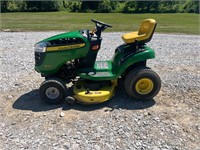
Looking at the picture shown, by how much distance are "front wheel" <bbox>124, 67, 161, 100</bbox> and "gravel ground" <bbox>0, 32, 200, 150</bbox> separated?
155mm

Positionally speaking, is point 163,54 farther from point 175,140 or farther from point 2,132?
point 2,132

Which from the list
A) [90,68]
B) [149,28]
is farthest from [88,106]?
[149,28]

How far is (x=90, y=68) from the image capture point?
15.8 feet

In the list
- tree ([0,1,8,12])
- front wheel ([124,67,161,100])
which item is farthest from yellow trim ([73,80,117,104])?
tree ([0,1,8,12])

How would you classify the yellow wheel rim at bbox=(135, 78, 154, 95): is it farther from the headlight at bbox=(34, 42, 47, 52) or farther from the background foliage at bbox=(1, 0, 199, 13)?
the background foliage at bbox=(1, 0, 199, 13)

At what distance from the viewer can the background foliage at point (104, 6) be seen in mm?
30691

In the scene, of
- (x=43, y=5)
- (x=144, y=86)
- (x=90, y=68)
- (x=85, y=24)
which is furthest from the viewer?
(x=43, y=5)

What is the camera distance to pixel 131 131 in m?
3.86

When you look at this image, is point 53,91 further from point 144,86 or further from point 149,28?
point 149,28

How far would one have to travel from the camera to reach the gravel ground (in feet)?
11.9

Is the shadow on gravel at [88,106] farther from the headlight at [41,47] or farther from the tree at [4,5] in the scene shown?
the tree at [4,5]

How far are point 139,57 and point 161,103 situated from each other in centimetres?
93

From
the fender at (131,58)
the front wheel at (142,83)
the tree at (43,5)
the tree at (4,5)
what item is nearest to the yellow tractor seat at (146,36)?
the fender at (131,58)

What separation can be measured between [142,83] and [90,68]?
963mm
